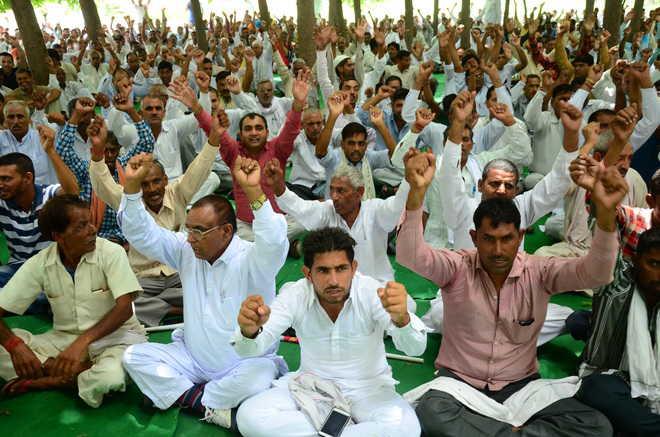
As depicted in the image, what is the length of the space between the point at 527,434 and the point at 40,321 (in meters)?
3.26

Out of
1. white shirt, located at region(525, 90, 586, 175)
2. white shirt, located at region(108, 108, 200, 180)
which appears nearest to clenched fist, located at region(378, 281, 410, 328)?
white shirt, located at region(108, 108, 200, 180)

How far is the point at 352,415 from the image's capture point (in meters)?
2.57

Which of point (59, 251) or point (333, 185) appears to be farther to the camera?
point (333, 185)

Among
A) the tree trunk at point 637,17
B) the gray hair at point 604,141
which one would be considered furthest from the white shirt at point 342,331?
the tree trunk at point 637,17

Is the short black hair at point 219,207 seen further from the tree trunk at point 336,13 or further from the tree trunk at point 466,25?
the tree trunk at point 466,25

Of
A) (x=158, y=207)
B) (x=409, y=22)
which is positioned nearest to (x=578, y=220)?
(x=158, y=207)

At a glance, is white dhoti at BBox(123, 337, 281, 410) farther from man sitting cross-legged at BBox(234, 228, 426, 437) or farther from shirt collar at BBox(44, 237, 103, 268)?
shirt collar at BBox(44, 237, 103, 268)

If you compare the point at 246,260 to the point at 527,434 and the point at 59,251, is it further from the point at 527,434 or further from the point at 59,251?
the point at 527,434

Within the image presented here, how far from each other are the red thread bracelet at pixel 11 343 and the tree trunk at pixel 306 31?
6.59 m

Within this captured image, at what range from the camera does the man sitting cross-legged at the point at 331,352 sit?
2477 mm

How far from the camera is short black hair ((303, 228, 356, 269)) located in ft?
8.15

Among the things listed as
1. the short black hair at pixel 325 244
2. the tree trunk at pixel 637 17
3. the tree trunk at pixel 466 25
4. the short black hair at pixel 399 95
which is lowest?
the short black hair at pixel 325 244

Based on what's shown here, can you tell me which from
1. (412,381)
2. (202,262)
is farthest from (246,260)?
(412,381)

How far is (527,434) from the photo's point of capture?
8.07 ft
